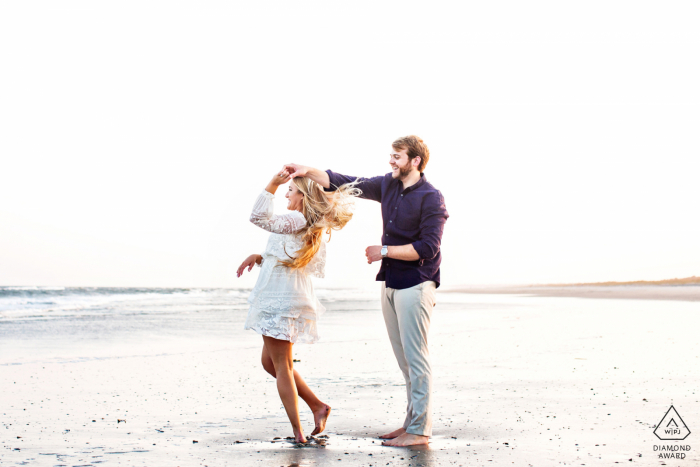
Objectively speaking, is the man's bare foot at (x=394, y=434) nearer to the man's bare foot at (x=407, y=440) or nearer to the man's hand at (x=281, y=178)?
the man's bare foot at (x=407, y=440)

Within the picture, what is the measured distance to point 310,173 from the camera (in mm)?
4047

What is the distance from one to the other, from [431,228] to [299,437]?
1.52m

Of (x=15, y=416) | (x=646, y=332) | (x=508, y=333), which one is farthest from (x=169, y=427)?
(x=646, y=332)

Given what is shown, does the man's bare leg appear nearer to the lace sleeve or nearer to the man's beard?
the lace sleeve

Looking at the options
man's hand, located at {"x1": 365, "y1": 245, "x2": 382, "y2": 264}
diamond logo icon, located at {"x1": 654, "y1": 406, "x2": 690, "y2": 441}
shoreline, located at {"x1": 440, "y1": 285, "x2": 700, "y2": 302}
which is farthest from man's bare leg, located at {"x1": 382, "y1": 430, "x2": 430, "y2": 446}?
shoreline, located at {"x1": 440, "y1": 285, "x2": 700, "y2": 302}

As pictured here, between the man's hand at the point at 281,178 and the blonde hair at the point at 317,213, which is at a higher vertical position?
the man's hand at the point at 281,178

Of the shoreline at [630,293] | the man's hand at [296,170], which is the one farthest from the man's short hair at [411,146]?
the shoreline at [630,293]

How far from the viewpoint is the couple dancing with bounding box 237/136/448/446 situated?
12.7 ft

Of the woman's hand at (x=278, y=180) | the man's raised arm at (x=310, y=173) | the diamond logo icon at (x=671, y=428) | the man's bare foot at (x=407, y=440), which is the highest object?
the man's raised arm at (x=310, y=173)

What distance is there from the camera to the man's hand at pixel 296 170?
395cm

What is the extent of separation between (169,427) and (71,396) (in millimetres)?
1466

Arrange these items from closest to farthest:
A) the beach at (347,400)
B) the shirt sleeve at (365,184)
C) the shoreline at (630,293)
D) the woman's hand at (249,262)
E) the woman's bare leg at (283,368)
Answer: the beach at (347,400)
the woman's bare leg at (283,368)
the woman's hand at (249,262)
the shirt sleeve at (365,184)
the shoreline at (630,293)

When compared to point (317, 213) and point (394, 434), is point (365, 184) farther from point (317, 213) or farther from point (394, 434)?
point (394, 434)

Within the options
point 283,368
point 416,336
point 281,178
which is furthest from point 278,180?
point 416,336
